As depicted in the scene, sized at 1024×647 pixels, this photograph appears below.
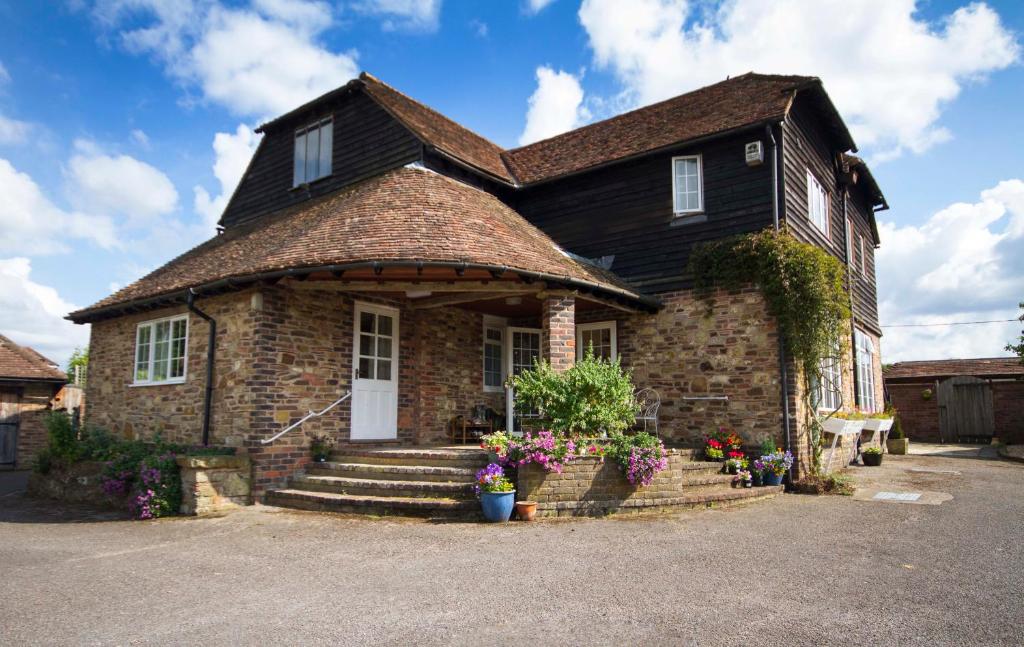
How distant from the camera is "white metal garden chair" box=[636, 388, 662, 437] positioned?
11.6 metres

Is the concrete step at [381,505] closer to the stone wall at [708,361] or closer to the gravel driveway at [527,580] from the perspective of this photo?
the gravel driveway at [527,580]

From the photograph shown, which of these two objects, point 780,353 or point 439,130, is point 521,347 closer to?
point 780,353

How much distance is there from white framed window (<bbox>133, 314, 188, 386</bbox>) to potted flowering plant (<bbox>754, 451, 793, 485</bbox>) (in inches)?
367

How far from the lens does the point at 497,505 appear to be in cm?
780

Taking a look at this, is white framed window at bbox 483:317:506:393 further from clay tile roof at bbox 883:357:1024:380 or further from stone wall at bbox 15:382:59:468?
clay tile roof at bbox 883:357:1024:380

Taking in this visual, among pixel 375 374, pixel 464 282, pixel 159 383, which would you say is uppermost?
pixel 464 282

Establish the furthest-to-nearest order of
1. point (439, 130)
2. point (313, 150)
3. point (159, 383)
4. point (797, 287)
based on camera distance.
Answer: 1. point (313, 150)
2. point (439, 130)
3. point (159, 383)
4. point (797, 287)

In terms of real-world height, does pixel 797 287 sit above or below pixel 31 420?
above

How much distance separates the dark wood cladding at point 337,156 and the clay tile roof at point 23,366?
6713mm

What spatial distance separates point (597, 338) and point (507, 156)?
598cm

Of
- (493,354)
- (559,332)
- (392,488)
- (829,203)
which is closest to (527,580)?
(392,488)

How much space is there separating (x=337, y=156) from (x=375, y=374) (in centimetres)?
592

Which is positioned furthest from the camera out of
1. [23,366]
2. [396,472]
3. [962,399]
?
[962,399]

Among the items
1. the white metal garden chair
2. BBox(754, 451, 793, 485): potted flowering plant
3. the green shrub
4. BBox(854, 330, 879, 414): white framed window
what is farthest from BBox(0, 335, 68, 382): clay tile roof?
BBox(854, 330, 879, 414): white framed window
